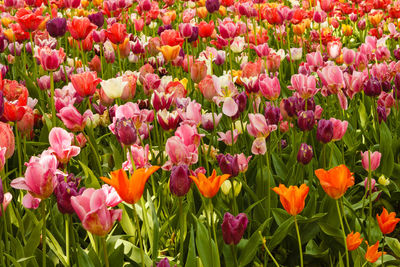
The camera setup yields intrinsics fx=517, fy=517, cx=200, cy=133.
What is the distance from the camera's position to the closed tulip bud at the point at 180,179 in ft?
4.60

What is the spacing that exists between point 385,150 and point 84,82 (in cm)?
141

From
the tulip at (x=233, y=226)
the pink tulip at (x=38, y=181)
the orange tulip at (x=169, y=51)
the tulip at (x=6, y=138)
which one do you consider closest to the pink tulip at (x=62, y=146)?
the tulip at (x=6, y=138)

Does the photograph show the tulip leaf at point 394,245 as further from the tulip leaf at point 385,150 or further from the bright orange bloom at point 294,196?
the bright orange bloom at point 294,196

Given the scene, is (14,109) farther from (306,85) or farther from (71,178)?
(306,85)

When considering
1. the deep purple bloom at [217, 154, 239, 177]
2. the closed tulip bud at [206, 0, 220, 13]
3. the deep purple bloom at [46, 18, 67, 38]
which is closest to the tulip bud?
the deep purple bloom at [217, 154, 239, 177]

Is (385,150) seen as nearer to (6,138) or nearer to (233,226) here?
(233,226)

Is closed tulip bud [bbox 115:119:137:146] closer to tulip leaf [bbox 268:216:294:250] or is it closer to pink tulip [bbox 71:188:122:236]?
pink tulip [bbox 71:188:122:236]

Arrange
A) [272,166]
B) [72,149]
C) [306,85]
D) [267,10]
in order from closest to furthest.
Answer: [72,149] < [306,85] < [272,166] < [267,10]

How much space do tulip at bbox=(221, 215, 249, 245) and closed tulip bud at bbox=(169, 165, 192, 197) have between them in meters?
0.14

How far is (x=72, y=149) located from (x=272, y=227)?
813 millimetres

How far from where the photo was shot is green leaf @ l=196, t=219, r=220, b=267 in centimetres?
155

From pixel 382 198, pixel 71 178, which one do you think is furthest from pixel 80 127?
pixel 382 198

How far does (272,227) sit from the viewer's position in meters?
1.98

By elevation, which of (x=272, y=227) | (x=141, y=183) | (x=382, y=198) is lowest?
(x=382, y=198)
